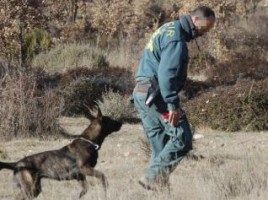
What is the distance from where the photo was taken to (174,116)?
7.67 m

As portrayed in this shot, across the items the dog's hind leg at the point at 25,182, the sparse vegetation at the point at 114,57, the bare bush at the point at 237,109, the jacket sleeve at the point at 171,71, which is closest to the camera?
the jacket sleeve at the point at 171,71

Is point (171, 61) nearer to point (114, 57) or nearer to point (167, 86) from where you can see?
point (167, 86)

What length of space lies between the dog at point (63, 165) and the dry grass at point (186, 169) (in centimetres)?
22

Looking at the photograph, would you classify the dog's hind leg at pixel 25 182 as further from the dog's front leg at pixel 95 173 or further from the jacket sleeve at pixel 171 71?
the jacket sleeve at pixel 171 71

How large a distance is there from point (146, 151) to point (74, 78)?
7.32m

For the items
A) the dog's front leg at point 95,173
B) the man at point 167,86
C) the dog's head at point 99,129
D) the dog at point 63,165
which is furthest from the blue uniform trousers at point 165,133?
the dog's head at point 99,129

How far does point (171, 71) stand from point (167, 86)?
152mm

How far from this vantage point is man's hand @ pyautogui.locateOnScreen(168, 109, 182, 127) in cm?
765

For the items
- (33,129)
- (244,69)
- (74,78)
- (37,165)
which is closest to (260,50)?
(244,69)

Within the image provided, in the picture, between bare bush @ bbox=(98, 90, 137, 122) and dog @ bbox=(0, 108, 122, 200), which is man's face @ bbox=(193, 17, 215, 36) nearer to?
dog @ bbox=(0, 108, 122, 200)

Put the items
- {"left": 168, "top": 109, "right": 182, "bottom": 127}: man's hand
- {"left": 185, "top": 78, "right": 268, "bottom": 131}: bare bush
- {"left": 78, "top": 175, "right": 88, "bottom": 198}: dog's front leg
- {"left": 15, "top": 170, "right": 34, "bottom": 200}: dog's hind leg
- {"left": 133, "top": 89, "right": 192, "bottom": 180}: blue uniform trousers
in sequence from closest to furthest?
{"left": 168, "top": 109, "right": 182, "bottom": 127}: man's hand → {"left": 133, "top": 89, "right": 192, "bottom": 180}: blue uniform trousers → {"left": 15, "top": 170, "right": 34, "bottom": 200}: dog's hind leg → {"left": 78, "top": 175, "right": 88, "bottom": 198}: dog's front leg → {"left": 185, "top": 78, "right": 268, "bottom": 131}: bare bush

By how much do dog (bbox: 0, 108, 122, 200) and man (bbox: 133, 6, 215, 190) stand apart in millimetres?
834


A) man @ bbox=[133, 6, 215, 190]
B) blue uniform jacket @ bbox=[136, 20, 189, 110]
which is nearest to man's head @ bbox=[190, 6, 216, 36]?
man @ bbox=[133, 6, 215, 190]

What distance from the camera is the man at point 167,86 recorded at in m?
7.56
